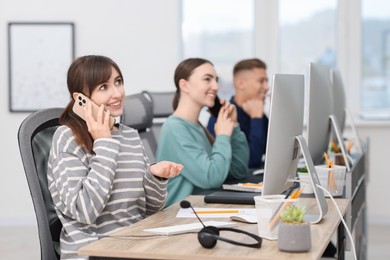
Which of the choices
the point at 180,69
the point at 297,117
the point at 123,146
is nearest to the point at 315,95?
the point at 297,117

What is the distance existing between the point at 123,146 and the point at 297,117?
0.59m

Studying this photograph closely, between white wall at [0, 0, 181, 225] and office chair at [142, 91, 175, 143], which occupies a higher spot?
white wall at [0, 0, 181, 225]

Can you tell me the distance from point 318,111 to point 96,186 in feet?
3.34

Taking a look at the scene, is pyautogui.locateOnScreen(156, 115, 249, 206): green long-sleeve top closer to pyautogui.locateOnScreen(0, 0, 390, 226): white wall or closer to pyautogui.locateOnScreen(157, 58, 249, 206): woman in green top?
pyautogui.locateOnScreen(157, 58, 249, 206): woman in green top

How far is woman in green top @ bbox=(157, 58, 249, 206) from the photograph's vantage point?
3.31m

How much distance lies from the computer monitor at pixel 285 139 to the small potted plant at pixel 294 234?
277mm

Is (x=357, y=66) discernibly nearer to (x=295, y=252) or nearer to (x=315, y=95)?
(x=315, y=95)

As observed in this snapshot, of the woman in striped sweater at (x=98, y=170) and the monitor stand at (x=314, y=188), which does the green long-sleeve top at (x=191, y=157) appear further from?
the monitor stand at (x=314, y=188)

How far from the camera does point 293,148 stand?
226cm

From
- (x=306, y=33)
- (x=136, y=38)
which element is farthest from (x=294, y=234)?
A: (x=306, y=33)

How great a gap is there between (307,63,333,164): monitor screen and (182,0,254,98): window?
3125 mm

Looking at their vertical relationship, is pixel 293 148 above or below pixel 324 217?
above

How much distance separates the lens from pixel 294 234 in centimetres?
177

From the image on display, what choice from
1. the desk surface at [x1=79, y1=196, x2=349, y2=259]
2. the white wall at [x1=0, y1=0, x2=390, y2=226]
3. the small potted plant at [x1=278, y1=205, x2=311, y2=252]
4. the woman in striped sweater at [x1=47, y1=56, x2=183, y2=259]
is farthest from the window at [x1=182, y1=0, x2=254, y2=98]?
the small potted plant at [x1=278, y1=205, x2=311, y2=252]
